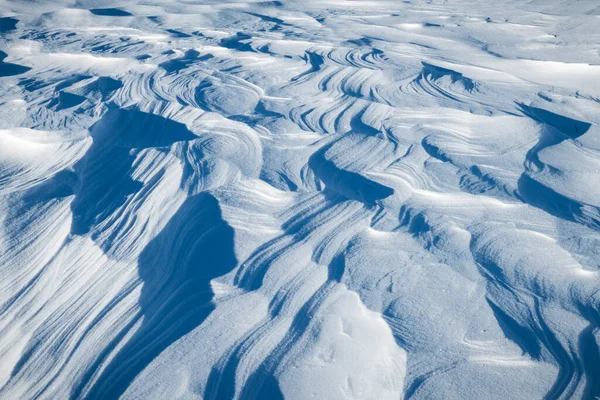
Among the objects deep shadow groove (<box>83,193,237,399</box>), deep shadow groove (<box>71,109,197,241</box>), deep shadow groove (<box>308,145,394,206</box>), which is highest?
deep shadow groove (<box>308,145,394,206</box>)

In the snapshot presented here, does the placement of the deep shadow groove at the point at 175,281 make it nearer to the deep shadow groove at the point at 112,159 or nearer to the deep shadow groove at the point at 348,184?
the deep shadow groove at the point at 112,159

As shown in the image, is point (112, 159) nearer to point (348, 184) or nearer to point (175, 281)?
point (175, 281)

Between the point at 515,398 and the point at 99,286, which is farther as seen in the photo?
the point at 99,286

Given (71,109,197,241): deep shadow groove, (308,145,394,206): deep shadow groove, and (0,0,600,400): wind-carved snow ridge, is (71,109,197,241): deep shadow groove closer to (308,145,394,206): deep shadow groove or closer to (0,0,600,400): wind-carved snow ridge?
(0,0,600,400): wind-carved snow ridge

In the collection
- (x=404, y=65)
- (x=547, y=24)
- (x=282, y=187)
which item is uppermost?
(x=547, y=24)

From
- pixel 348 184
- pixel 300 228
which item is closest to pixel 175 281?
pixel 300 228

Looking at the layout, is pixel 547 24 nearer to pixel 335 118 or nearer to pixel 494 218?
pixel 335 118

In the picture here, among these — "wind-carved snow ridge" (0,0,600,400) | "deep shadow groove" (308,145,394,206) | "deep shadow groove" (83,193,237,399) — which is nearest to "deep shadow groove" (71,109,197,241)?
"wind-carved snow ridge" (0,0,600,400)

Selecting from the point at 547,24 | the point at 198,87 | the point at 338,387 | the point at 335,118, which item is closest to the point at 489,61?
the point at 547,24
